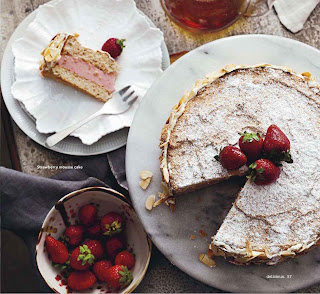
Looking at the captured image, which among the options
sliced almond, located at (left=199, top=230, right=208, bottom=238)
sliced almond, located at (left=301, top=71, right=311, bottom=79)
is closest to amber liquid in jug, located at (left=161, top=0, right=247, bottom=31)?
sliced almond, located at (left=301, top=71, right=311, bottom=79)

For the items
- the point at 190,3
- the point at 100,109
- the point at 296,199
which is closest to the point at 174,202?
the point at 296,199

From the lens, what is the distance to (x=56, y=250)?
196cm

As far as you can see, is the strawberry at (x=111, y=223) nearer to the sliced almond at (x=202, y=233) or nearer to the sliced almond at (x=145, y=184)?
the sliced almond at (x=145, y=184)

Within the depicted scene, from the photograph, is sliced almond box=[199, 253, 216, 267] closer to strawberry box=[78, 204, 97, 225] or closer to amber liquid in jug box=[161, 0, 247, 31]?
strawberry box=[78, 204, 97, 225]

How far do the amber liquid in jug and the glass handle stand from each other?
62mm

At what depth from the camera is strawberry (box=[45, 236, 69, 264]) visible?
1961 mm

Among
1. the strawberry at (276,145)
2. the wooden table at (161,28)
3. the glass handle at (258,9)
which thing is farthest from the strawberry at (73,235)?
the glass handle at (258,9)

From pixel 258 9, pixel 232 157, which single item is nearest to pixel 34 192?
pixel 232 157

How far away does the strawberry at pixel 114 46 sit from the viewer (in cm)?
210

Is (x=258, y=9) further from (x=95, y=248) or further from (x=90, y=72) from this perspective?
(x=95, y=248)

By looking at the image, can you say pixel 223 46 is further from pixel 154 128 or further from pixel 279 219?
pixel 279 219

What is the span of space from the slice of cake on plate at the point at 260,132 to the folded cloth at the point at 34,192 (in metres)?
0.47

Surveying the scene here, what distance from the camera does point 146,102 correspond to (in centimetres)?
188

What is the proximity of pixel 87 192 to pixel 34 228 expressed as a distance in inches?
12.2
